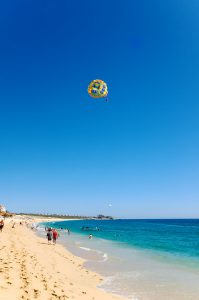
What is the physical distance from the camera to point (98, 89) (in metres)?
22.7

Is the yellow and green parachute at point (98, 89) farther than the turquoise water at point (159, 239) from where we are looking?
No

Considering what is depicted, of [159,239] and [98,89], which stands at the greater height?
[98,89]

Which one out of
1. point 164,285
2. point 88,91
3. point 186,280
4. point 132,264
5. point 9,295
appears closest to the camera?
point 9,295

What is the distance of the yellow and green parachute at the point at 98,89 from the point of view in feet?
74.3

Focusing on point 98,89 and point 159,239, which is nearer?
point 98,89

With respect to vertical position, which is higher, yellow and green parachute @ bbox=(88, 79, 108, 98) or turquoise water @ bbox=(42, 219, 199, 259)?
yellow and green parachute @ bbox=(88, 79, 108, 98)

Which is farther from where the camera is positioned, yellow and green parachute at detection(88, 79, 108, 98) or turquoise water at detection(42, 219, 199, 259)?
turquoise water at detection(42, 219, 199, 259)

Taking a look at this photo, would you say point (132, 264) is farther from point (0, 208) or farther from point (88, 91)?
point (0, 208)

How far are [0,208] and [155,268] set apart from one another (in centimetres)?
7063

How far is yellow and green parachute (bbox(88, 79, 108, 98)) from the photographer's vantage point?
22.6 meters

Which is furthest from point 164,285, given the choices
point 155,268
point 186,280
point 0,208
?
point 0,208

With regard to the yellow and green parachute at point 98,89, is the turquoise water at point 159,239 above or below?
below

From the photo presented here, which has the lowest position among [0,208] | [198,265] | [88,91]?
[198,265]

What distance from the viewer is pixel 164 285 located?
47.1 feet
